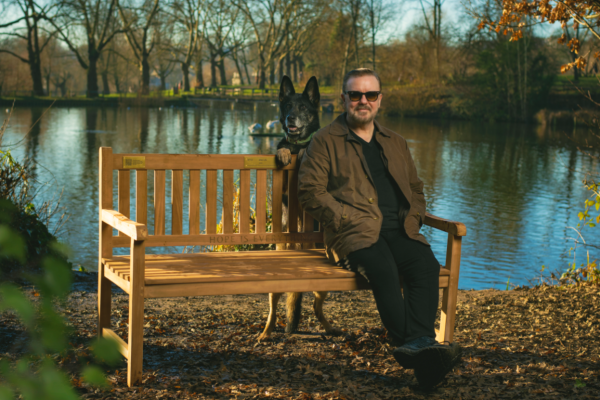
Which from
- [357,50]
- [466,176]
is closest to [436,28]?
[357,50]

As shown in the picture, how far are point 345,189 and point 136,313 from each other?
48.6 inches

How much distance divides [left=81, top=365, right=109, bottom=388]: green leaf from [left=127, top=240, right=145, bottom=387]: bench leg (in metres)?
2.02

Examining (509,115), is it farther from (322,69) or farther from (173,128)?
(322,69)

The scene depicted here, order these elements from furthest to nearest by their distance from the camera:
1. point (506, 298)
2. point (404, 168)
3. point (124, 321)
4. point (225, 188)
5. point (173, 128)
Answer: point (173, 128)
point (506, 298)
point (124, 321)
point (225, 188)
point (404, 168)

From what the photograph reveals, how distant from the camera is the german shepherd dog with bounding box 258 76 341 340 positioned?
378 cm

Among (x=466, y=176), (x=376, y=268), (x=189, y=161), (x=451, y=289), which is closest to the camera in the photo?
Answer: (x=376, y=268)

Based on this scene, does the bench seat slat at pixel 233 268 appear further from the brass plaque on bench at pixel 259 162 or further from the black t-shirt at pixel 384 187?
the brass plaque on bench at pixel 259 162

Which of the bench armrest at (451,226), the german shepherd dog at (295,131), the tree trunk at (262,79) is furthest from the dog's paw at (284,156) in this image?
the tree trunk at (262,79)

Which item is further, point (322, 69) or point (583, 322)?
point (322, 69)

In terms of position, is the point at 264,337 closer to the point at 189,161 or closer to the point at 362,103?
the point at 189,161

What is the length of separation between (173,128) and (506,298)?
932 inches

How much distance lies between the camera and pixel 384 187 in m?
3.38

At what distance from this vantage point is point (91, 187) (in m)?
12.2

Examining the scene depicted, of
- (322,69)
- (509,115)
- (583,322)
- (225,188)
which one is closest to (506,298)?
(583,322)
